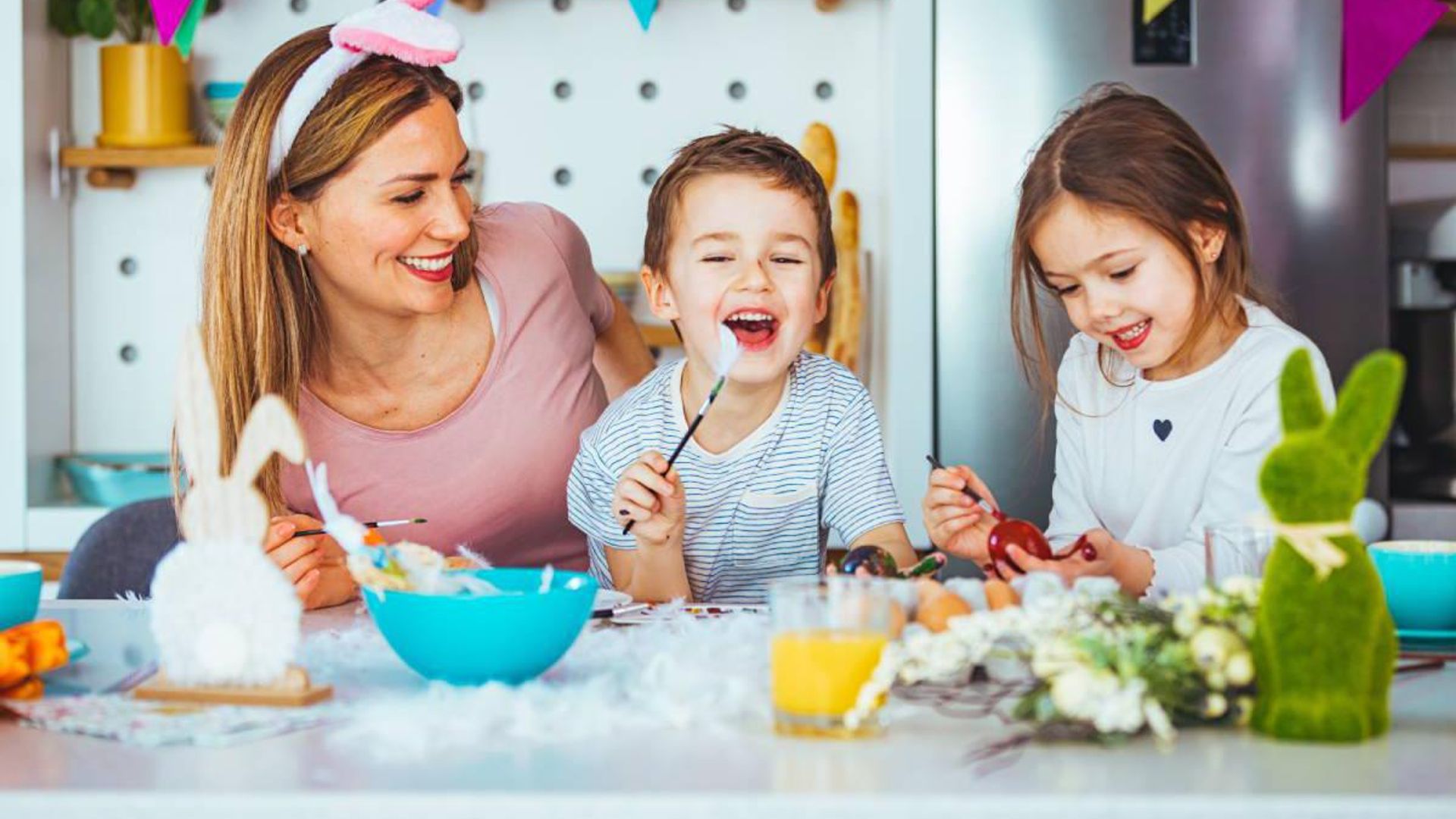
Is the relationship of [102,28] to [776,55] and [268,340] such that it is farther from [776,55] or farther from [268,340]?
[268,340]

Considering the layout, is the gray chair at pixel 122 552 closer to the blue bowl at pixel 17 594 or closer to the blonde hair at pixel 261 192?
the blonde hair at pixel 261 192

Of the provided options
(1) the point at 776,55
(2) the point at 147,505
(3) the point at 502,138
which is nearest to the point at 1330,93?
(1) the point at 776,55

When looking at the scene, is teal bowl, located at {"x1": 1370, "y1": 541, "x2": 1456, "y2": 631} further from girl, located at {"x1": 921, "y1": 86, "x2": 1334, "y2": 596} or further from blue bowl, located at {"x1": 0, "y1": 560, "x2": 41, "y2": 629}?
blue bowl, located at {"x1": 0, "y1": 560, "x2": 41, "y2": 629}

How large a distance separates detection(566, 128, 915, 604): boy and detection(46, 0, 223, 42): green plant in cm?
171

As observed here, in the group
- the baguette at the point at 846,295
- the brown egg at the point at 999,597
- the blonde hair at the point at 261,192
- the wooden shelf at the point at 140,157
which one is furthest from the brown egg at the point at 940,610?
the wooden shelf at the point at 140,157

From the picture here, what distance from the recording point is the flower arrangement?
869mm

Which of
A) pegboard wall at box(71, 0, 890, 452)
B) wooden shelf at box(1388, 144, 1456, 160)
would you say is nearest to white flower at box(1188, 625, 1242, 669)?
pegboard wall at box(71, 0, 890, 452)

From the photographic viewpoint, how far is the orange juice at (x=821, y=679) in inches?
35.8

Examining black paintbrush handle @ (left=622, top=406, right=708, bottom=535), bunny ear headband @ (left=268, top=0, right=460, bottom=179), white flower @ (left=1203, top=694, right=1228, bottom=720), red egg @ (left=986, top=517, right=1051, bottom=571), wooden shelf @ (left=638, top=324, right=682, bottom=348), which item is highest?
bunny ear headband @ (left=268, top=0, right=460, bottom=179)

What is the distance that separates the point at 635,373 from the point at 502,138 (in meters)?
1.08

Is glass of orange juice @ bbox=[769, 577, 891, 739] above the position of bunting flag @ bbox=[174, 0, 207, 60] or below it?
below

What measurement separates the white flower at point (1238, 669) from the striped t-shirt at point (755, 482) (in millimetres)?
865

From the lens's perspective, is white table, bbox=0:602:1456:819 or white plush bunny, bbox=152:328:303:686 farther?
white plush bunny, bbox=152:328:303:686

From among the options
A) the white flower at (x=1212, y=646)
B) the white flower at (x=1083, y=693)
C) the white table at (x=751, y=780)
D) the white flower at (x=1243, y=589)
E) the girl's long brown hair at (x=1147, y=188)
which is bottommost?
the white table at (x=751, y=780)
